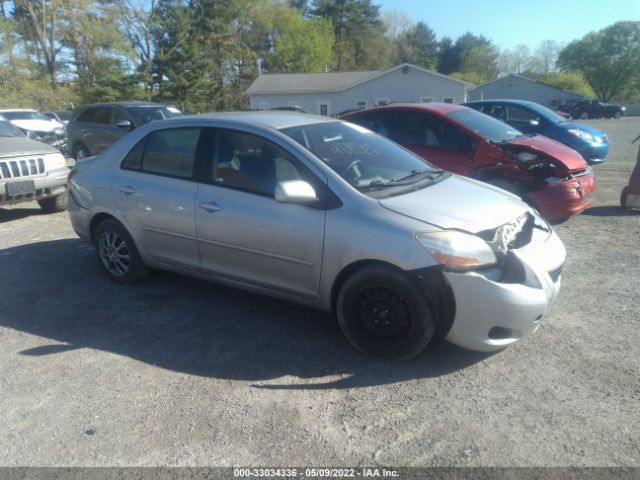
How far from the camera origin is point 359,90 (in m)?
40.0

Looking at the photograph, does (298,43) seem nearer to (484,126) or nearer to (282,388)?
(484,126)

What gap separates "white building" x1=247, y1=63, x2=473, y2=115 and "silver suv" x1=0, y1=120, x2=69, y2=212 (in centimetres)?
3155

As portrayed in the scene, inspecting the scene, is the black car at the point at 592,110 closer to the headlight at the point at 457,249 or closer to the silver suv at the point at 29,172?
the silver suv at the point at 29,172

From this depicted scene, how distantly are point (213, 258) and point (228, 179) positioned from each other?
0.67 metres

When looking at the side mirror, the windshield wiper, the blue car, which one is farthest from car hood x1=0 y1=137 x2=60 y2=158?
the blue car

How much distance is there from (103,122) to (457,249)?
11823 mm

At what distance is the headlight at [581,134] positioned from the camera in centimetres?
1058

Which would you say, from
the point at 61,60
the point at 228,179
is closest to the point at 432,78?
the point at 61,60

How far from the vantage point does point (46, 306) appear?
183 inches

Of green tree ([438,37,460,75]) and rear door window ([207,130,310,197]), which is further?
green tree ([438,37,460,75])

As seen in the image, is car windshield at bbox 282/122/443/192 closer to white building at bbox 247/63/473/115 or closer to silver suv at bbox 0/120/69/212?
silver suv at bbox 0/120/69/212

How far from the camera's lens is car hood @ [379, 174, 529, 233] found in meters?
3.45

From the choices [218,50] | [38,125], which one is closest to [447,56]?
[218,50]

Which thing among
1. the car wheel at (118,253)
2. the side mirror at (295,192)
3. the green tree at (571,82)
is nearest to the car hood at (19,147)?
the car wheel at (118,253)
